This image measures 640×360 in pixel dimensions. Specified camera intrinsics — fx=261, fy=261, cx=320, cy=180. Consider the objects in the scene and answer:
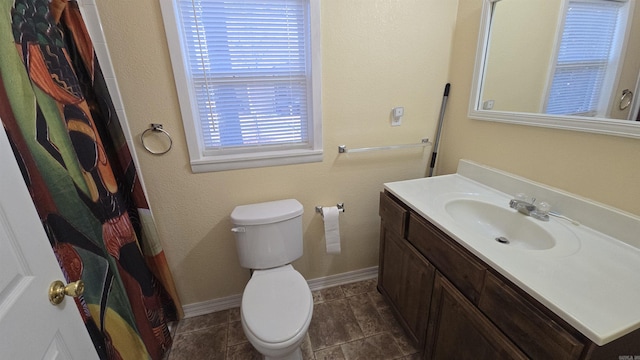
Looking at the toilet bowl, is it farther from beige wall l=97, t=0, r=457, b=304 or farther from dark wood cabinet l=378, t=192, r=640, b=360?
dark wood cabinet l=378, t=192, r=640, b=360

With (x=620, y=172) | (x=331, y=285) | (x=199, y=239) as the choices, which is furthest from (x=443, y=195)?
(x=199, y=239)

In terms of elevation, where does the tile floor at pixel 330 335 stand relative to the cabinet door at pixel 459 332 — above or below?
below

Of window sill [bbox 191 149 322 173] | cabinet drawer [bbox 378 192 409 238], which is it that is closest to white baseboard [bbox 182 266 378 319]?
cabinet drawer [bbox 378 192 409 238]

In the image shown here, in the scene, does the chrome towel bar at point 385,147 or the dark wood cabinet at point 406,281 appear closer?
the dark wood cabinet at point 406,281

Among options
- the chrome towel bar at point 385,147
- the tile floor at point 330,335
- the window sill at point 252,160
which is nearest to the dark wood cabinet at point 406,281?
the tile floor at point 330,335

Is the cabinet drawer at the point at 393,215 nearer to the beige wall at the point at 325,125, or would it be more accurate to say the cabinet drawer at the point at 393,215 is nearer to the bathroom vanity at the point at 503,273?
the bathroom vanity at the point at 503,273

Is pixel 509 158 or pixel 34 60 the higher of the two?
pixel 34 60

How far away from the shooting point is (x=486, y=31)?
142 centimetres

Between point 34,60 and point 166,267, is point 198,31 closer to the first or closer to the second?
point 34,60

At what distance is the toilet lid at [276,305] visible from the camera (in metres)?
1.13

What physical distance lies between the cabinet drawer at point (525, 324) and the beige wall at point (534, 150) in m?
0.62

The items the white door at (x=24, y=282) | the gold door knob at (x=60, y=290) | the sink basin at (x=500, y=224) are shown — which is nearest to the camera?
the white door at (x=24, y=282)

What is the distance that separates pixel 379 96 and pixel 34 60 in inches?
59.4

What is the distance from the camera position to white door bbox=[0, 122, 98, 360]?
518 mm
